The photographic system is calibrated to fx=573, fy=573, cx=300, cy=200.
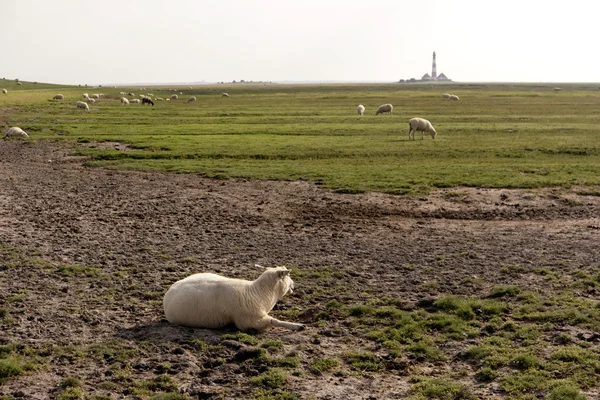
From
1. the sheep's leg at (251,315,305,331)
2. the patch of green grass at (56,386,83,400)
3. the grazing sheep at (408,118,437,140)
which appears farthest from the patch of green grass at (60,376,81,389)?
the grazing sheep at (408,118,437,140)

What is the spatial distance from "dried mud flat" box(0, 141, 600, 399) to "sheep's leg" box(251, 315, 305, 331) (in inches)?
5.3

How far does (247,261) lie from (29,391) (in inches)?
260

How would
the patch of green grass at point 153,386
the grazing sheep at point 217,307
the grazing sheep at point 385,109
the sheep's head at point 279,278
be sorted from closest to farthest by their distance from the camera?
1. the patch of green grass at point 153,386
2. the grazing sheep at point 217,307
3. the sheep's head at point 279,278
4. the grazing sheep at point 385,109

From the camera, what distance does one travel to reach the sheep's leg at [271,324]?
9719mm

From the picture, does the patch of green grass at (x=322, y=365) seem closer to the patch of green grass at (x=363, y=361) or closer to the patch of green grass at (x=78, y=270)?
the patch of green grass at (x=363, y=361)

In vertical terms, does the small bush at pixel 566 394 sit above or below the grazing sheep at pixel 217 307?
below

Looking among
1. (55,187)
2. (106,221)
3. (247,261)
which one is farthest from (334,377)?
(55,187)

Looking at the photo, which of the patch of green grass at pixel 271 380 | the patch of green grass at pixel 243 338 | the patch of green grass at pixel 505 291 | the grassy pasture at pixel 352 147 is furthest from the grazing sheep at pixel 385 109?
the patch of green grass at pixel 271 380

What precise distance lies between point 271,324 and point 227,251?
477 centimetres

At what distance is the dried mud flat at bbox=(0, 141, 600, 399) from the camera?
8.43m

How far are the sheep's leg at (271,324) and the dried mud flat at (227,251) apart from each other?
13 cm

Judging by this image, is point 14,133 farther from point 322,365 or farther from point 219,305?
point 322,365

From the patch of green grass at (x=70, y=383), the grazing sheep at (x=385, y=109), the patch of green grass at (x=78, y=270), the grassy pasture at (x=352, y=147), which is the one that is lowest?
the patch of green grass at (x=70, y=383)

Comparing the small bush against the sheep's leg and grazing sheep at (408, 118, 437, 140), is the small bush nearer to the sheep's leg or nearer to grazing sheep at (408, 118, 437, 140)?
the sheep's leg
